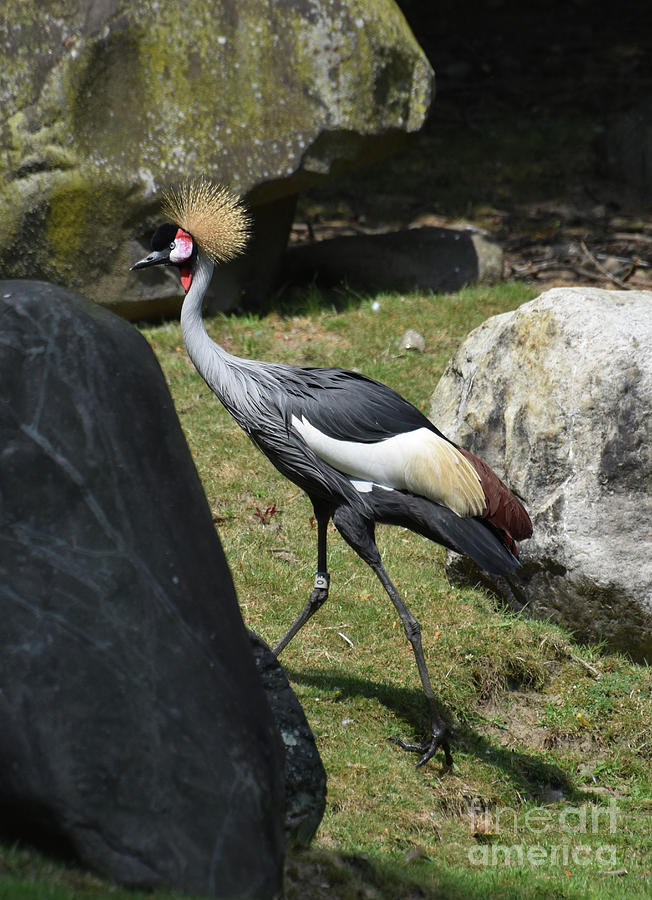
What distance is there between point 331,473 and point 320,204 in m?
7.03

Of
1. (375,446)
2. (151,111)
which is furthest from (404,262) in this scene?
(375,446)

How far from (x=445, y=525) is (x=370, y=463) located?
41 cm

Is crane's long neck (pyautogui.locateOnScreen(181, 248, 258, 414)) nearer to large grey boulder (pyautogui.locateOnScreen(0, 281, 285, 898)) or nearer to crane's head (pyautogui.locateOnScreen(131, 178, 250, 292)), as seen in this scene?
crane's head (pyautogui.locateOnScreen(131, 178, 250, 292))

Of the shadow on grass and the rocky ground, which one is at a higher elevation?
the rocky ground

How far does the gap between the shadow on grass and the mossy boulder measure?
3.73 meters

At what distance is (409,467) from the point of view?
453cm

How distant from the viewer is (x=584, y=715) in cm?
497

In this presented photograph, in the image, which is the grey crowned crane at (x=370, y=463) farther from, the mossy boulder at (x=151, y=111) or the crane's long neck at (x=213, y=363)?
the mossy boulder at (x=151, y=111)

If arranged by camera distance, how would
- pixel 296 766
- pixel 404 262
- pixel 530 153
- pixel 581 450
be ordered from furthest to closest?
pixel 530 153
pixel 404 262
pixel 581 450
pixel 296 766

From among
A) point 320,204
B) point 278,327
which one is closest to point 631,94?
point 320,204

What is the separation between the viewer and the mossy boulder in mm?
7113

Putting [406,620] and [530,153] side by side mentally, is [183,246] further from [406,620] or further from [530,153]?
[530,153]

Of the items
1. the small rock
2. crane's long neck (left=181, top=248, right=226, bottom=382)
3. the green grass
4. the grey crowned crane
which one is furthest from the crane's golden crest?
the small rock

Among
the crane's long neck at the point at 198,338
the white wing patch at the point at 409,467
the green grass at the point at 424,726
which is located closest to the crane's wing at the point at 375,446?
the white wing patch at the point at 409,467
